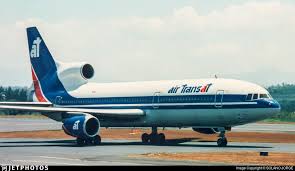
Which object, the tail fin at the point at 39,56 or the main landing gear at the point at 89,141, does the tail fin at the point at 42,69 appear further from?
the main landing gear at the point at 89,141

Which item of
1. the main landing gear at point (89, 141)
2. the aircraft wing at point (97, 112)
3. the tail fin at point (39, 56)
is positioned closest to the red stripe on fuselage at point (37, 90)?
the tail fin at point (39, 56)

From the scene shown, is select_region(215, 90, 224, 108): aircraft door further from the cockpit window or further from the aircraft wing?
the aircraft wing

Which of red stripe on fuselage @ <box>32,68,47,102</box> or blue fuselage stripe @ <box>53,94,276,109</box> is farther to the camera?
red stripe on fuselage @ <box>32,68,47,102</box>

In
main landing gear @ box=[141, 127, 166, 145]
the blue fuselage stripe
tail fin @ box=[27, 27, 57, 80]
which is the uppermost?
tail fin @ box=[27, 27, 57, 80]

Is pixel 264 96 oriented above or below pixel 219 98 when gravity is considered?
above

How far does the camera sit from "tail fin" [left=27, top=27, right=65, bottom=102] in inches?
2203

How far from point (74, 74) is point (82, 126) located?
1082 cm

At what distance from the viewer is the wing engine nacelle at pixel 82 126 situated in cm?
4569

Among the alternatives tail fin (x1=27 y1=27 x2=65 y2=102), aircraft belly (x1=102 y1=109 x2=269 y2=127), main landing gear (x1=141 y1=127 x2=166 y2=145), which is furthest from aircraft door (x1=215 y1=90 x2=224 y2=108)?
tail fin (x1=27 y1=27 x2=65 y2=102)

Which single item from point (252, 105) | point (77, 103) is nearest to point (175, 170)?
point (252, 105)

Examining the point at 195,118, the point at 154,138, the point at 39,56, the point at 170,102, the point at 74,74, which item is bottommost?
the point at 154,138

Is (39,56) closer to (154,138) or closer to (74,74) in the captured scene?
(74,74)

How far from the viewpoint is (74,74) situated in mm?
55531

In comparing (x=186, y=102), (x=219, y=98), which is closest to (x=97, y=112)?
(x=186, y=102)
